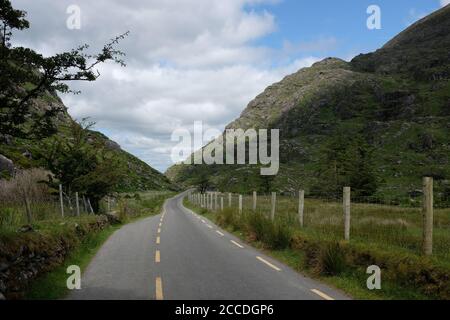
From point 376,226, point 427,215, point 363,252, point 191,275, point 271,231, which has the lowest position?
point 191,275

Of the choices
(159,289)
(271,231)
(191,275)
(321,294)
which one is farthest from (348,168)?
(159,289)


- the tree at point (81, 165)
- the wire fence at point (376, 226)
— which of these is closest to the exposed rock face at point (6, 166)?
the tree at point (81, 165)

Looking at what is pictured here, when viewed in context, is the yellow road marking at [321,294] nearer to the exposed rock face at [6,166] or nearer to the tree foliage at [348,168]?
the exposed rock face at [6,166]

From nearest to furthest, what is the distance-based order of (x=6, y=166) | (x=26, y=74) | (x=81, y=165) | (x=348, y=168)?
(x=26, y=74)
(x=81, y=165)
(x=6, y=166)
(x=348, y=168)

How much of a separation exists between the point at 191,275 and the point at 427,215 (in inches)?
221

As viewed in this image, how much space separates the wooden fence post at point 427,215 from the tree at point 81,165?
1652 centimetres

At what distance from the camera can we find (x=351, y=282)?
10.0 m

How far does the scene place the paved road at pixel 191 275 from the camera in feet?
29.5

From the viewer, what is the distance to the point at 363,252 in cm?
1070

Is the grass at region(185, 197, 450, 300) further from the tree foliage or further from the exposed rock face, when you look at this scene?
the tree foliage

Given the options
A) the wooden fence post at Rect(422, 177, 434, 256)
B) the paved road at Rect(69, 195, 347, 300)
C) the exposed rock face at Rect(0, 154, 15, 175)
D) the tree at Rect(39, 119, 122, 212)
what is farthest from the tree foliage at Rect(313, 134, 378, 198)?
the wooden fence post at Rect(422, 177, 434, 256)

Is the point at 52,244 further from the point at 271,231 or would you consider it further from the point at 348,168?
the point at 348,168
